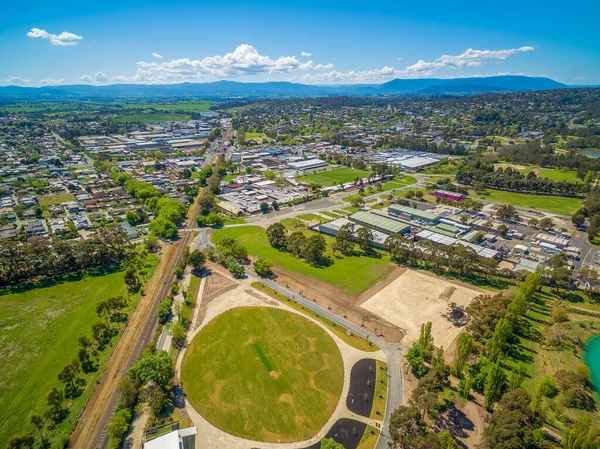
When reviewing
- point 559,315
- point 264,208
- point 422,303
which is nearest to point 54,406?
point 422,303

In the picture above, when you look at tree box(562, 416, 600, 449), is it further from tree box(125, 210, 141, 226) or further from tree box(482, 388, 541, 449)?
tree box(125, 210, 141, 226)

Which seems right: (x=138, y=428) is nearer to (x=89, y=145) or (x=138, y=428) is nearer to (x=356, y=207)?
(x=356, y=207)

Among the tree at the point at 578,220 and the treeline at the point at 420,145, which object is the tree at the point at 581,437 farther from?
the treeline at the point at 420,145

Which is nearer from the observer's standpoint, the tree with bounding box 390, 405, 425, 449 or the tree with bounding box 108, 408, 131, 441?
the tree with bounding box 390, 405, 425, 449

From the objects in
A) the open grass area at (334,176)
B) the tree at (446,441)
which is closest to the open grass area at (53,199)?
the open grass area at (334,176)

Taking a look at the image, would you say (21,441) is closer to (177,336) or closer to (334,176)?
(177,336)

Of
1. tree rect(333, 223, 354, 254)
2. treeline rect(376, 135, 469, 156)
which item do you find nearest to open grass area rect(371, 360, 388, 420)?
tree rect(333, 223, 354, 254)

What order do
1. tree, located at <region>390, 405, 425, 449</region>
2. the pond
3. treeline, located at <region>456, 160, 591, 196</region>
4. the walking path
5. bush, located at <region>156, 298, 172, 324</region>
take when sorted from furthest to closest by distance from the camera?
1. treeline, located at <region>456, 160, 591, 196</region>
2. bush, located at <region>156, 298, 172, 324</region>
3. the pond
4. the walking path
5. tree, located at <region>390, 405, 425, 449</region>

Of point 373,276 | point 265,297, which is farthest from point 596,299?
point 265,297
